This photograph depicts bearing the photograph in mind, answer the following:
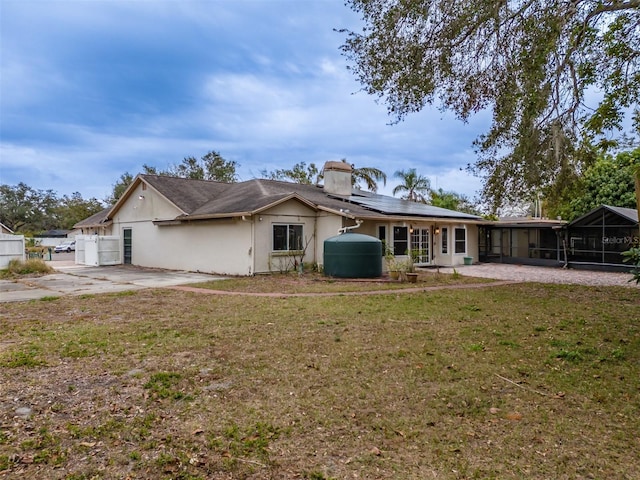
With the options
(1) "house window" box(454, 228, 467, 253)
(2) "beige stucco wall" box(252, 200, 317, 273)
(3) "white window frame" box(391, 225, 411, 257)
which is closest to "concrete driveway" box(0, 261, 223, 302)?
(2) "beige stucco wall" box(252, 200, 317, 273)

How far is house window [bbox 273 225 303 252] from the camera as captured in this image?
617 inches

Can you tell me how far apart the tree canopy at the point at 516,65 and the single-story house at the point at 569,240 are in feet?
35.2

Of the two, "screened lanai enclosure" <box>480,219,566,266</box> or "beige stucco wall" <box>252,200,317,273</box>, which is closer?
"beige stucco wall" <box>252,200,317,273</box>

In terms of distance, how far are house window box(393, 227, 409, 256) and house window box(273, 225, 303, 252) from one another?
4.21 meters

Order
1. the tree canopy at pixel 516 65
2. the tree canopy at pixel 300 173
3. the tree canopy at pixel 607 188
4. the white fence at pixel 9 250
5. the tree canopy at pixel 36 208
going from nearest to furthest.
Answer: the tree canopy at pixel 516 65 < the white fence at pixel 9 250 < the tree canopy at pixel 607 188 < the tree canopy at pixel 300 173 < the tree canopy at pixel 36 208

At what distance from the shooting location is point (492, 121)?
907 centimetres

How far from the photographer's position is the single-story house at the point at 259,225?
50.5ft

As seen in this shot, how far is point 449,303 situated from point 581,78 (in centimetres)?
504

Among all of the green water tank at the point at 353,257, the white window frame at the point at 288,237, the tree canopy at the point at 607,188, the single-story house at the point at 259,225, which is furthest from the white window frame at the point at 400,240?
the tree canopy at the point at 607,188

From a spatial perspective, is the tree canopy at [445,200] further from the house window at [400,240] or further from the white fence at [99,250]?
the white fence at [99,250]

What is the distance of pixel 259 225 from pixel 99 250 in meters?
10.7

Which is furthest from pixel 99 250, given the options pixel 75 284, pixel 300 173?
pixel 300 173

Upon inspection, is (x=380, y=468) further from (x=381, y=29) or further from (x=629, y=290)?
(x=629, y=290)

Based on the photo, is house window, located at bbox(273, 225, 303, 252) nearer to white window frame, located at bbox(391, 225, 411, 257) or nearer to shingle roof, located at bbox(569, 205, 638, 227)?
white window frame, located at bbox(391, 225, 411, 257)
